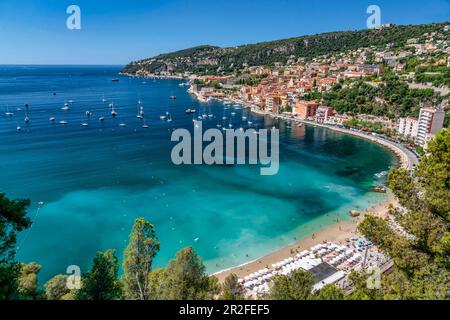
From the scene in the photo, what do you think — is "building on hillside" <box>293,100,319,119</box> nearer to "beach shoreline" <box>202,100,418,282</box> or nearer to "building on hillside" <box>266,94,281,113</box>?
"building on hillside" <box>266,94,281,113</box>

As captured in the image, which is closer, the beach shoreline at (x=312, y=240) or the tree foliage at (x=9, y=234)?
the tree foliage at (x=9, y=234)

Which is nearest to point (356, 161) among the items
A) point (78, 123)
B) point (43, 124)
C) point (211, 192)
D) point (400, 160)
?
point (400, 160)

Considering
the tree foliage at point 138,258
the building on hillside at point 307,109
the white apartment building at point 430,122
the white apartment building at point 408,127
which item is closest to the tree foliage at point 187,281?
the tree foliage at point 138,258

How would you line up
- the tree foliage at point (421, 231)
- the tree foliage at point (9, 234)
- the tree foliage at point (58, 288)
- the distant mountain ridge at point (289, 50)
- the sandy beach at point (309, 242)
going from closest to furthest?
the tree foliage at point (9, 234) → the tree foliage at point (421, 231) → the tree foliage at point (58, 288) → the sandy beach at point (309, 242) → the distant mountain ridge at point (289, 50)

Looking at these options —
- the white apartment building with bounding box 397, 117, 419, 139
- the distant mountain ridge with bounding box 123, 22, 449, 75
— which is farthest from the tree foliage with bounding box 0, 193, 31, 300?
the distant mountain ridge with bounding box 123, 22, 449, 75

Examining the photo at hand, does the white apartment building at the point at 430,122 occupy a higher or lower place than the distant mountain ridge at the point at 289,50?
lower

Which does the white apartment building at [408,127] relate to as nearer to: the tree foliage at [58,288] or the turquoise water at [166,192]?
the turquoise water at [166,192]

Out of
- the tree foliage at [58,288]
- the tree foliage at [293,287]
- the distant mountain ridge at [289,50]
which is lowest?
the tree foliage at [58,288]
